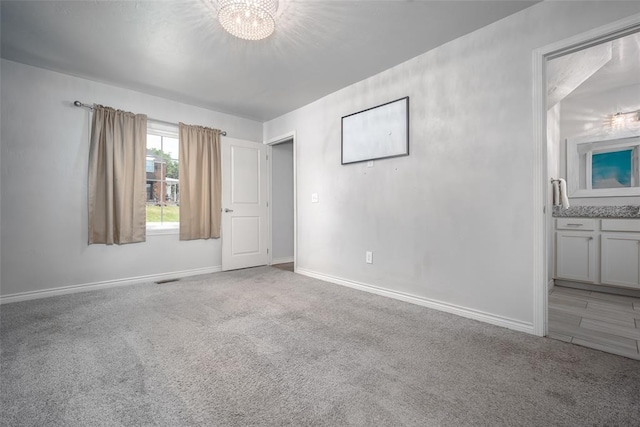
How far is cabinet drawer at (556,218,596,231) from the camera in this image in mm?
3229

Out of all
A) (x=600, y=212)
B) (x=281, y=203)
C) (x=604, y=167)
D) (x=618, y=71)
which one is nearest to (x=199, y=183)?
(x=281, y=203)

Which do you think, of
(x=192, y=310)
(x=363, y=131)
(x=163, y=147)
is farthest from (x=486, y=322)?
(x=163, y=147)

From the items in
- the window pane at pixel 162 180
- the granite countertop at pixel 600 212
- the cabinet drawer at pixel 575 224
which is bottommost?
the cabinet drawer at pixel 575 224

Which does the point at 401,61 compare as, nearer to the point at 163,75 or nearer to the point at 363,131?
the point at 363,131

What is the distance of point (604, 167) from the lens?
3666 millimetres

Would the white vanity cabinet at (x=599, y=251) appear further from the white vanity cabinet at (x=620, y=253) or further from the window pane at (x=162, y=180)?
the window pane at (x=162, y=180)

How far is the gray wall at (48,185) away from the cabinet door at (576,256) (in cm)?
532

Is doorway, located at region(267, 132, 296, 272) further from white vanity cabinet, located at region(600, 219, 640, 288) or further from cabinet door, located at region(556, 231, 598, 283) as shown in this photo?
white vanity cabinet, located at region(600, 219, 640, 288)

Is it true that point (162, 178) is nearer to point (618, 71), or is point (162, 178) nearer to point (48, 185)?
point (48, 185)

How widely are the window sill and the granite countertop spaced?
5024 mm

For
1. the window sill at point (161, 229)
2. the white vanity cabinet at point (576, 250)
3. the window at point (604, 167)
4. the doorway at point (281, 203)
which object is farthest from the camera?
the doorway at point (281, 203)

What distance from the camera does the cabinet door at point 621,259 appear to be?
294cm

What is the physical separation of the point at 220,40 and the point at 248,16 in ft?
2.25

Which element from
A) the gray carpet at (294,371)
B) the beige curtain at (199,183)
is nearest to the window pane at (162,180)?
the beige curtain at (199,183)
